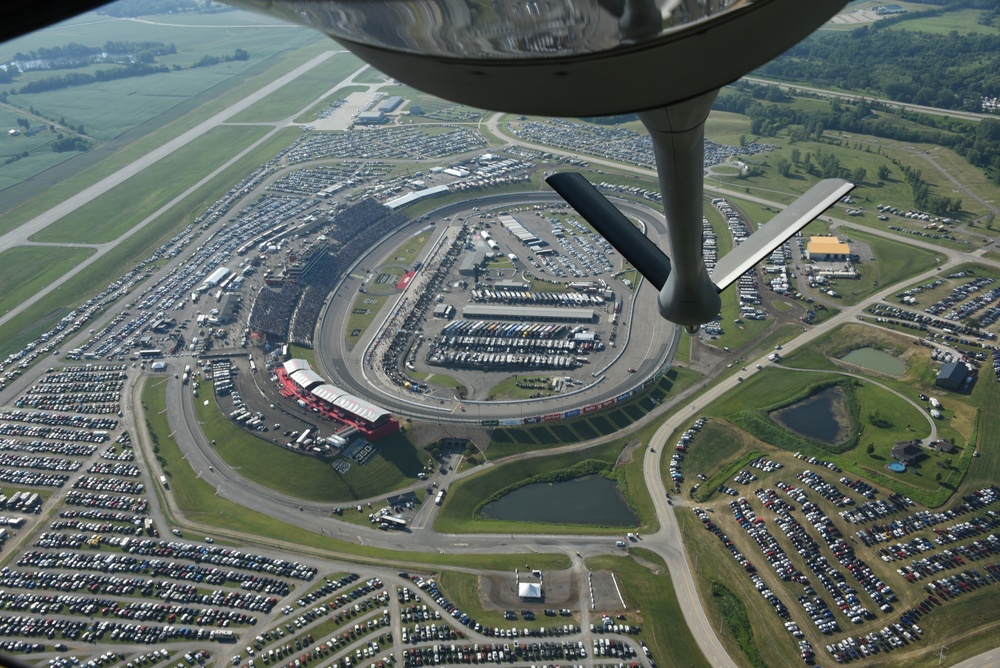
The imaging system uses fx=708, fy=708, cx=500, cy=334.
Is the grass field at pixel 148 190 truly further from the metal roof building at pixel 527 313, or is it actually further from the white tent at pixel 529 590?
the white tent at pixel 529 590

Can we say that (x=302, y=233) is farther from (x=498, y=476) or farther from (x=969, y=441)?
(x=969, y=441)

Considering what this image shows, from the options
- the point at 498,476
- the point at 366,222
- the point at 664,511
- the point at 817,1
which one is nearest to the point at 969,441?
the point at 664,511

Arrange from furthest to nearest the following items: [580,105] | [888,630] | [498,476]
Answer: [498,476] → [888,630] → [580,105]

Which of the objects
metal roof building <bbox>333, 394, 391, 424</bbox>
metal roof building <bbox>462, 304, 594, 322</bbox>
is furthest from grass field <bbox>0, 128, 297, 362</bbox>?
metal roof building <bbox>462, 304, 594, 322</bbox>

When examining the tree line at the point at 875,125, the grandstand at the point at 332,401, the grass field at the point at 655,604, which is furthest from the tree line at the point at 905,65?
the grandstand at the point at 332,401

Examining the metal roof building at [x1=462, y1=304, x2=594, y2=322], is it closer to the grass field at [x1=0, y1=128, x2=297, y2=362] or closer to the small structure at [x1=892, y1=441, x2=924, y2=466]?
the small structure at [x1=892, y1=441, x2=924, y2=466]

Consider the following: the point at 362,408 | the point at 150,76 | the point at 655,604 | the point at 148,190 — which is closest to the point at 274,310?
the point at 362,408
